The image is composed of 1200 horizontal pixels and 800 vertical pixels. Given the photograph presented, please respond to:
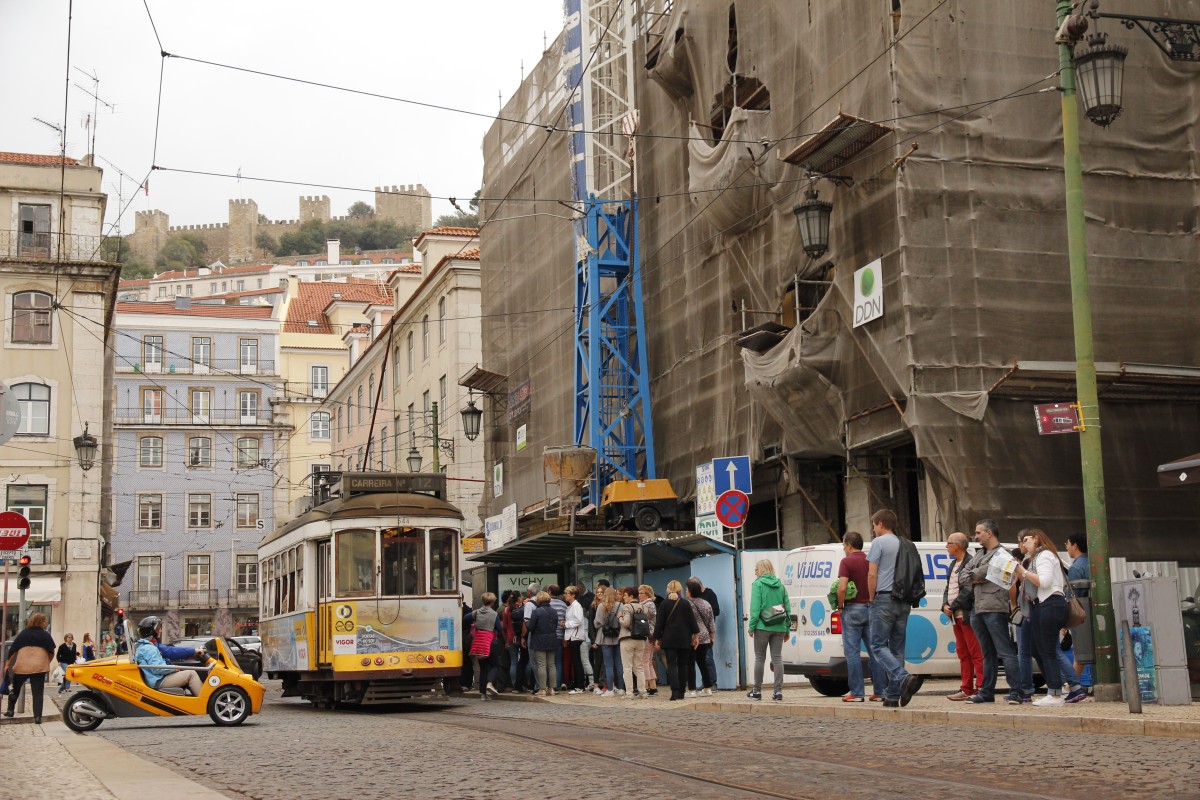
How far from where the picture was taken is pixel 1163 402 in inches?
831

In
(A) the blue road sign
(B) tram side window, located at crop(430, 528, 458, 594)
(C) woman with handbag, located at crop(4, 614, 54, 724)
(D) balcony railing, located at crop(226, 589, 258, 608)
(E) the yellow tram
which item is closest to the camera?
(C) woman with handbag, located at crop(4, 614, 54, 724)

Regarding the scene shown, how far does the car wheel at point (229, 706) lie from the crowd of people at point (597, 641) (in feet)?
16.4

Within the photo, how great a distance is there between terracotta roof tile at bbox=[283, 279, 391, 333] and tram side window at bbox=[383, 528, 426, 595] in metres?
58.4

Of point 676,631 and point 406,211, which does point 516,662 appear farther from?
point 406,211

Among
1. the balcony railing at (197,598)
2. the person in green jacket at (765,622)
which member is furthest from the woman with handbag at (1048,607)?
the balcony railing at (197,598)

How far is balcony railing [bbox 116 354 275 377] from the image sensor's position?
78.4 m

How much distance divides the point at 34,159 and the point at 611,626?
36281 millimetres

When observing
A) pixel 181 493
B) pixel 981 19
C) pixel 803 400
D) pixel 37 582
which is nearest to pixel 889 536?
pixel 803 400

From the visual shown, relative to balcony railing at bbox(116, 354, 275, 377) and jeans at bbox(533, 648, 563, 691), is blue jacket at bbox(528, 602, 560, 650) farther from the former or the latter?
balcony railing at bbox(116, 354, 275, 377)

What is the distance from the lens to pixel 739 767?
9.91 meters

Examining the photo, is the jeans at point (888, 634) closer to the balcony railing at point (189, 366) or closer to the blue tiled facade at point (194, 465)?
the blue tiled facade at point (194, 465)

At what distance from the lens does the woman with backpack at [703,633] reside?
752 inches

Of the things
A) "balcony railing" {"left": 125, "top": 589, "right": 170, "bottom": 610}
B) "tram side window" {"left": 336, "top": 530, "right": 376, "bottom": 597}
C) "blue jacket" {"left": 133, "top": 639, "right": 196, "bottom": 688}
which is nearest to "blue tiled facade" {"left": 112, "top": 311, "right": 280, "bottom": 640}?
"balcony railing" {"left": 125, "top": 589, "right": 170, "bottom": 610}

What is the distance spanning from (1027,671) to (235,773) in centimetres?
738
